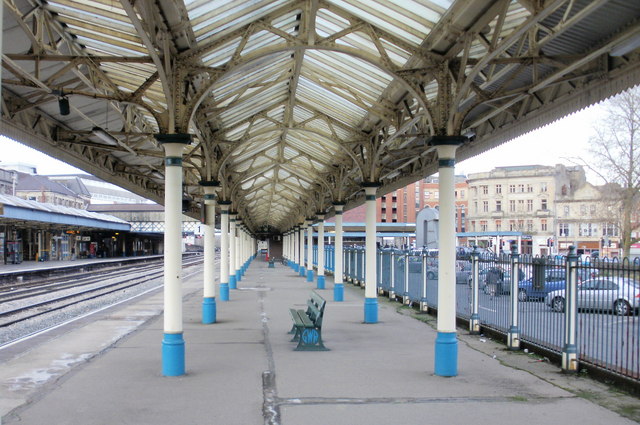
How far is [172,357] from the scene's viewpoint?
938 cm

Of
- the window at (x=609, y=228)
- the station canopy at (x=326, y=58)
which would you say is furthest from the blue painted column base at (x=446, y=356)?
the window at (x=609, y=228)

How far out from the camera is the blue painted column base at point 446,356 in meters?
9.45

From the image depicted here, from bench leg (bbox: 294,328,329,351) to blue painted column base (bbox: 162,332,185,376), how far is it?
113 inches

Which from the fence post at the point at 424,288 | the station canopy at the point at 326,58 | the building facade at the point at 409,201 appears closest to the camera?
the station canopy at the point at 326,58

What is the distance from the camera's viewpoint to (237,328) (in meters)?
14.9

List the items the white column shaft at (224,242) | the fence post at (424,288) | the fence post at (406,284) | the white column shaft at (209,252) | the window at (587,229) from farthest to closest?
1. the window at (587,229)
2. the white column shaft at (224,242)
3. the fence post at (406,284)
4. the fence post at (424,288)
5. the white column shaft at (209,252)

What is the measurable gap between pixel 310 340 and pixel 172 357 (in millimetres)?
3219

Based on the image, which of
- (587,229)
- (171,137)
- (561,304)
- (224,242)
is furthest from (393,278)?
(587,229)

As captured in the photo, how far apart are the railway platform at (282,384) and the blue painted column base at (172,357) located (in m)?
0.16

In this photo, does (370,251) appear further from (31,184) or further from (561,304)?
(31,184)

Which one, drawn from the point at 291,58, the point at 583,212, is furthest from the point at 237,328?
the point at 583,212

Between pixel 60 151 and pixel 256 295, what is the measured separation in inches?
479

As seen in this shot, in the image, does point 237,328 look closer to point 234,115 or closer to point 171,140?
point 234,115

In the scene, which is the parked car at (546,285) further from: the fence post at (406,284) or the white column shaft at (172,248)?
the fence post at (406,284)
